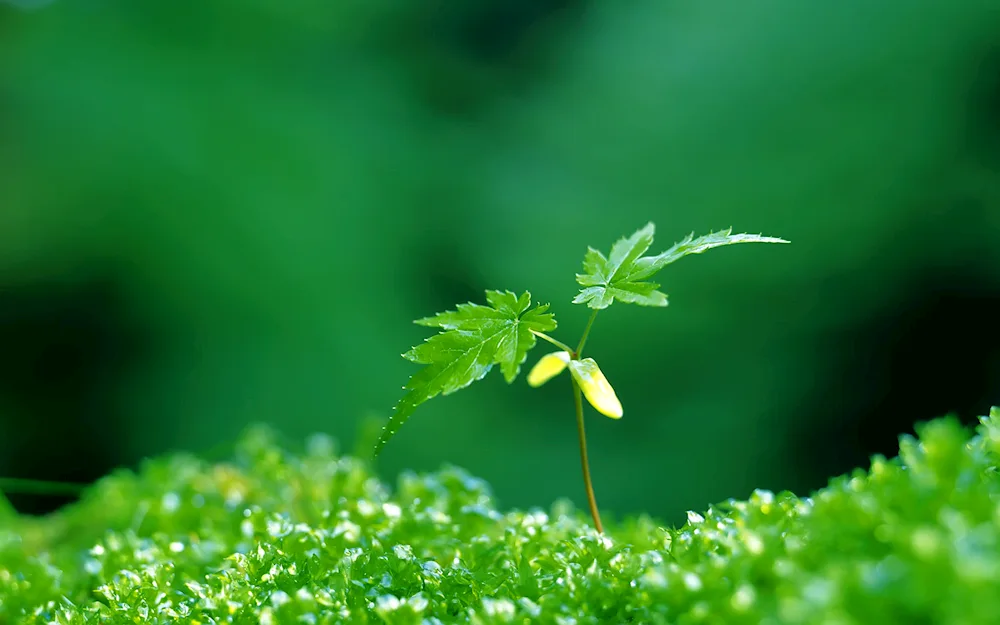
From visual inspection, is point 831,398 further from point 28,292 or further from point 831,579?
point 28,292

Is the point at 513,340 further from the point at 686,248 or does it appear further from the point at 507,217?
the point at 507,217

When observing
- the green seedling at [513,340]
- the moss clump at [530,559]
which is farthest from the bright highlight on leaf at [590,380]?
the moss clump at [530,559]

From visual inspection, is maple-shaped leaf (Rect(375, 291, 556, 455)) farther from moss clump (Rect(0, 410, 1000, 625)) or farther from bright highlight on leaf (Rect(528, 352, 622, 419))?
moss clump (Rect(0, 410, 1000, 625))

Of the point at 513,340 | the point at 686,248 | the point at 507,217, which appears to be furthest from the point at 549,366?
the point at 507,217

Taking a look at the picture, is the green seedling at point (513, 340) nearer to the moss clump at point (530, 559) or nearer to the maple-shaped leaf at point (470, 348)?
the maple-shaped leaf at point (470, 348)

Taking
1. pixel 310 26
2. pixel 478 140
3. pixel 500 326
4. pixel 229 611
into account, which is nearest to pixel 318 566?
pixel 229 611

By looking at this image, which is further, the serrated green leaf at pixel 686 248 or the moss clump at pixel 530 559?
the serrated green leaf at pixel 686 248

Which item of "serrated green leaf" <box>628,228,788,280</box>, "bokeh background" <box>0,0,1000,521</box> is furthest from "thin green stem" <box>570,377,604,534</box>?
"bokeh background" <box>0,0,1000,521</box>
